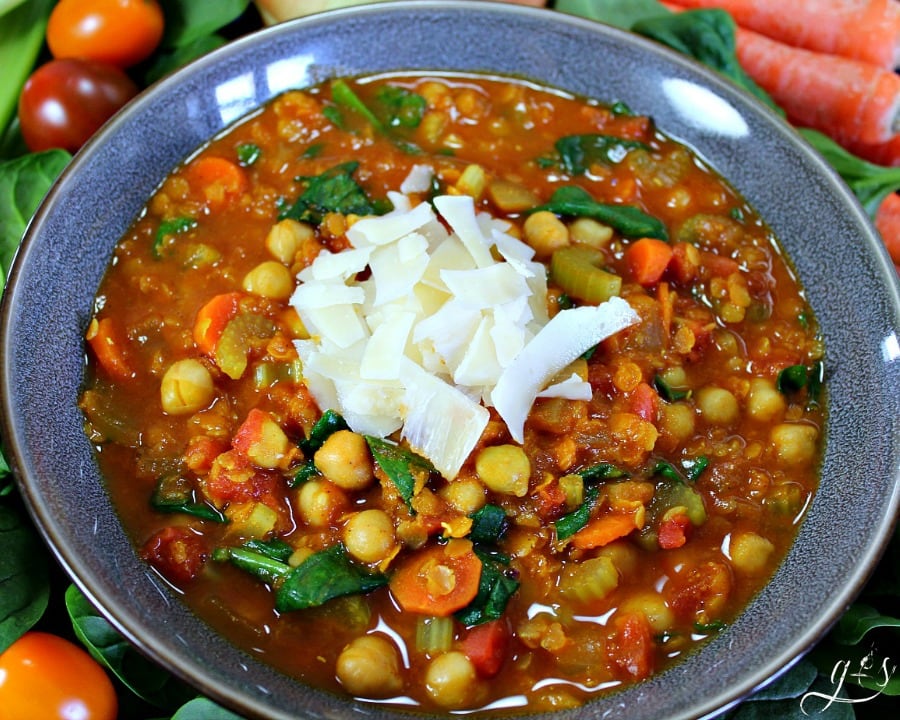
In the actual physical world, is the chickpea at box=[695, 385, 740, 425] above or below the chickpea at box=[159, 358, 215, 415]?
below

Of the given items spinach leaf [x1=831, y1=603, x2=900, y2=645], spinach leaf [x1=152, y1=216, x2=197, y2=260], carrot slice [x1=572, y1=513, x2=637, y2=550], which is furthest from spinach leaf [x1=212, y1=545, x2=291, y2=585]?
spinach leaf [x1=831, y1=603, x2=900, y2=645]

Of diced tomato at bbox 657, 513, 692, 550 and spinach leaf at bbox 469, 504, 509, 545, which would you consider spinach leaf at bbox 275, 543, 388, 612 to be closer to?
spinach leaf at bbox 469, 504, 509, 545

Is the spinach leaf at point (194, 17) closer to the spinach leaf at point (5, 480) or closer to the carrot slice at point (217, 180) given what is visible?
the carrot slice at point (217, 180)

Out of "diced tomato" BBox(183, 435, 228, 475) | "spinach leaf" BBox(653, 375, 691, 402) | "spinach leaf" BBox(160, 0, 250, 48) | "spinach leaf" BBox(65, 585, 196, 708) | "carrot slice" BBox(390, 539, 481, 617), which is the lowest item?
"spinach leaf" BBox(65, 585, 196, 708)

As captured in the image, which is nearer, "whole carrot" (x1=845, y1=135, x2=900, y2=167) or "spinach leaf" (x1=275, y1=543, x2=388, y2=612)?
"spinach leaf" (x1=275, y1=543, x2=388, y2=612)

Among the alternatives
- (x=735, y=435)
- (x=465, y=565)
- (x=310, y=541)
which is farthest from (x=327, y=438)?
(x=735, y=435)

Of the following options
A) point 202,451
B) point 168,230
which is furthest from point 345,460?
point 168,230

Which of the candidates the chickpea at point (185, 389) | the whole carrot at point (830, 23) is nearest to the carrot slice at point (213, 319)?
the chickpea at point (185, 389)
